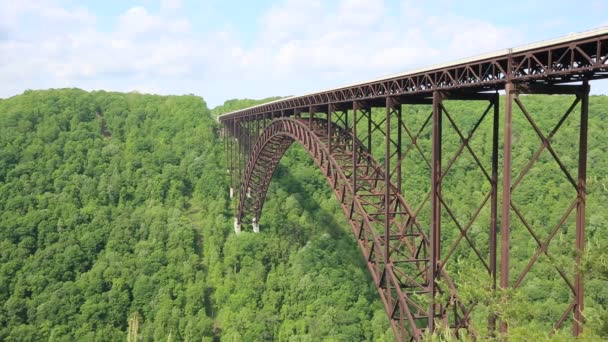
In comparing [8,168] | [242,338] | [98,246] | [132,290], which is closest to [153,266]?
[132,290]

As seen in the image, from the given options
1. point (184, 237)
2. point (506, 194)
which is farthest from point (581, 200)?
point (184, 237)

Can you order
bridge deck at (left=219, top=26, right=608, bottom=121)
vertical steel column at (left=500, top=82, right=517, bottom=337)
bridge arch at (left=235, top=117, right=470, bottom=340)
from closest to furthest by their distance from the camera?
bridge deck at (left=219, top=26, right=608, bottom=121)
vertical steel column at (left=500, top=82, right=517, bottom=337)
bridge arch at (left=235, top=117, right=470, bottom=340)

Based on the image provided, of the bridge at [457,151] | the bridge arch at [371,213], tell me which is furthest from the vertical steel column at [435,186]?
the bridge arch at [371,213]

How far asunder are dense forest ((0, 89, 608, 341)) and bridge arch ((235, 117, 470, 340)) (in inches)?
242

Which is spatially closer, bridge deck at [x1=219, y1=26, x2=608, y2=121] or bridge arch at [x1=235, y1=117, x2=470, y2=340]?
bridge deck at [x1=219, y1=26, x2=608, y2=121]

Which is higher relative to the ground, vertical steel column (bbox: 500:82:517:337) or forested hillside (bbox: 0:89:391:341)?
vertical steel column (bbox: 500:82:517:337)

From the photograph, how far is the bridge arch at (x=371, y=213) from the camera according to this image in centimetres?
1594

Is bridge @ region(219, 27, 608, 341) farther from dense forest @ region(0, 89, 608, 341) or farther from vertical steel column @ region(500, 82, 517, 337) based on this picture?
dense forest @ region(0, 89, 608, 341)

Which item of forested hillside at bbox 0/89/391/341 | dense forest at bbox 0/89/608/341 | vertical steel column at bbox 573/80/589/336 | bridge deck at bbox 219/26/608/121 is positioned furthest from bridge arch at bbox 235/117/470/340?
dense forest at bbox 0/89/608/341

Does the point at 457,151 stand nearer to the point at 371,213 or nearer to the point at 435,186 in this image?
the point at 435,186

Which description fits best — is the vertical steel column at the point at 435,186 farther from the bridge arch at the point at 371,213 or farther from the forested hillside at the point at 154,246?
the forested hillside at the point at 154,246

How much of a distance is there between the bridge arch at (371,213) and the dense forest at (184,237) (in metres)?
6.15

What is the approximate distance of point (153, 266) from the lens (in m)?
41.4

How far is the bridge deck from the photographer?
353 inches
